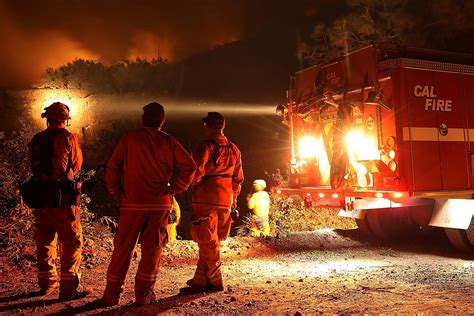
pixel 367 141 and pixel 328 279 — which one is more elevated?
pixel 367 141

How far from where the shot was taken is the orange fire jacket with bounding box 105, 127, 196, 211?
4246 mm

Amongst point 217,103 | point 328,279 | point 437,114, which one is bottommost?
point 328,279

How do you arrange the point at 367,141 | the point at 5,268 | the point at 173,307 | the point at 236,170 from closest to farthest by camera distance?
1. the point at 173,307
2. the point at 236,170
3. the point at 5,268
4. the point at 367,141

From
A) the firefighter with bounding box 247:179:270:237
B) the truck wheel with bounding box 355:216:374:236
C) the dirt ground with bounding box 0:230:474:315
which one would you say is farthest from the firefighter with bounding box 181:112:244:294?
the truck wheel with bounding box 355:216:374:236

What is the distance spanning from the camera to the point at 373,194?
21.2 feet

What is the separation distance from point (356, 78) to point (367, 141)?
0.97 metres

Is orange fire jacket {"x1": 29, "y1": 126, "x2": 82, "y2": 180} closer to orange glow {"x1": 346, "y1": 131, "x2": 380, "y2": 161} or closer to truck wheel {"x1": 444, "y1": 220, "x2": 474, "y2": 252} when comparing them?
orange glow {"x1": 346, "y1": 131, "x2": 380, "y2": 161}

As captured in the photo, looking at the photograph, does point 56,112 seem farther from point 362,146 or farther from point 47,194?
point 362,146

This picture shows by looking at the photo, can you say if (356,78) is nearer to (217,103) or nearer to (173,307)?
(173,307)

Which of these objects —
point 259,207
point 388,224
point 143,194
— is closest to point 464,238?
point 388,224

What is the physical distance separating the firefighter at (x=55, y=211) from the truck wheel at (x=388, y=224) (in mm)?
6020

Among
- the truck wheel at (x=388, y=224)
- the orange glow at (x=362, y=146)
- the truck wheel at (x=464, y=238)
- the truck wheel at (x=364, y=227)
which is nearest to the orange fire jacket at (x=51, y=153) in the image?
the orange glow at (x=362, y=146)

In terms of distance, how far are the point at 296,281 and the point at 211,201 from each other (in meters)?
1.44

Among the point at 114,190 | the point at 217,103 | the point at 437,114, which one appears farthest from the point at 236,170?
the point at 217,103
